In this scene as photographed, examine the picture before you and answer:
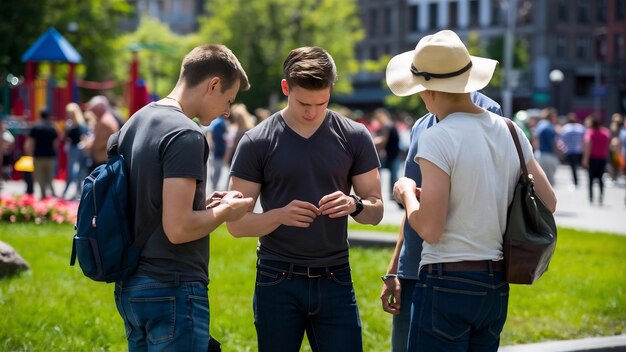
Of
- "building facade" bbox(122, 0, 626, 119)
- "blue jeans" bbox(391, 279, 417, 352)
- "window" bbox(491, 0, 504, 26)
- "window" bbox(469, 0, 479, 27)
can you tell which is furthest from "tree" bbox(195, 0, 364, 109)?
"blue jeans" bbox(391, 279, 417, 352)

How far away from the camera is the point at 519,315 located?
27.9 ft

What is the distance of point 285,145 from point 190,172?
863mm

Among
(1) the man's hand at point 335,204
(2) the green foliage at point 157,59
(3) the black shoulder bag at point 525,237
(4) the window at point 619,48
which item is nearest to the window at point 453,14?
(4) the window at point 619,48

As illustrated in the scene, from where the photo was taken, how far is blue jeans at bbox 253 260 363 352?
4.77 metres

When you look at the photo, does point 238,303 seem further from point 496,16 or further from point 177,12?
point 177,12

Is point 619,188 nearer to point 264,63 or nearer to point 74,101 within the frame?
point 74,101

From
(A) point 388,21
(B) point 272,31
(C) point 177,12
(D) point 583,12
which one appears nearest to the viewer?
(B) point 272,31

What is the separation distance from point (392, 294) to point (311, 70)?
43.1 inches

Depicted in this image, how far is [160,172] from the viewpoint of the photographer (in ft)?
13.3

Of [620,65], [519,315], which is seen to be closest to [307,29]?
[620,65]

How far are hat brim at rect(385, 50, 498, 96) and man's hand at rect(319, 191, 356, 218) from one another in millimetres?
488

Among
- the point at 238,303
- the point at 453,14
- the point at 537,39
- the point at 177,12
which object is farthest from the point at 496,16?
the point at 238,303

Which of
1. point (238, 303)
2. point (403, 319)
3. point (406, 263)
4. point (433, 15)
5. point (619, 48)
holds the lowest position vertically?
point (619, 48)

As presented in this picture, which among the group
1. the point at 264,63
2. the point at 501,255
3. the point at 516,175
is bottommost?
the point at 264,63
